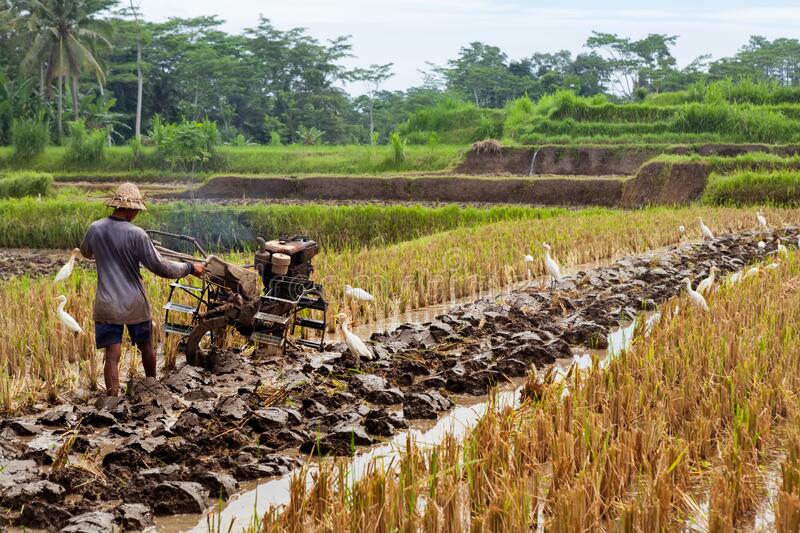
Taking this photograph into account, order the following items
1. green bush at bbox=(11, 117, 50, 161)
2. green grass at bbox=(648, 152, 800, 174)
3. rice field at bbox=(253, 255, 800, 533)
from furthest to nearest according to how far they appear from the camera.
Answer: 1. green bush at bbox=(11, 117, 50, 161)
2. green grass at bbox=(648, 152, 800, 174)
3. rice field at bbox=(253, 255, 800, 533)

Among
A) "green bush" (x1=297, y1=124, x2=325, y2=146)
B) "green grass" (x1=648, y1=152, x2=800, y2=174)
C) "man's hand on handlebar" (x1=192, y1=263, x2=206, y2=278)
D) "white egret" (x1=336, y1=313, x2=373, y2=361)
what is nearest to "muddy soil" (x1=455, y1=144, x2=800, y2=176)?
"green grass" (x1=648, y1=152, x2=800, y2=174)

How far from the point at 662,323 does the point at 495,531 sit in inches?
152

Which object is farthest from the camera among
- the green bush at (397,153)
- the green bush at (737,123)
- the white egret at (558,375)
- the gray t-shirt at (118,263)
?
the green bush at (397,153)

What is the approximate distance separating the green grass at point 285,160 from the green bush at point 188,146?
41 centimetres

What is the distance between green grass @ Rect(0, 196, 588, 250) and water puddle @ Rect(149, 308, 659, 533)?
11.0 meters

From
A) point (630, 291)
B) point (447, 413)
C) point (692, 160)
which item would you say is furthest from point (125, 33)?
point (447, 413)

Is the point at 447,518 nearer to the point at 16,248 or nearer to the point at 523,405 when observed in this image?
the point at 523,405

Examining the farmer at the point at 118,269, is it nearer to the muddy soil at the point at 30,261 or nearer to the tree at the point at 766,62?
the muddy soil at the point at 30,261

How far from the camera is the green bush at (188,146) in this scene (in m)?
28.2

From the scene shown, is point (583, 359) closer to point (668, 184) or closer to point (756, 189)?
point (756, 189)

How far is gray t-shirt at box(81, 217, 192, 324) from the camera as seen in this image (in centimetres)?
496

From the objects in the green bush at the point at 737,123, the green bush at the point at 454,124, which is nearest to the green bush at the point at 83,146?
the green bush at the point at 454,124

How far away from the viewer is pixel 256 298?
19.0 ft

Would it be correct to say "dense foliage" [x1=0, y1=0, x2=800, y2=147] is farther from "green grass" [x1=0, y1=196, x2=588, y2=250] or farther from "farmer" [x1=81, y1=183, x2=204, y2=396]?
"farmer" [x1=81, y1=183, x2=204, y2=396]
